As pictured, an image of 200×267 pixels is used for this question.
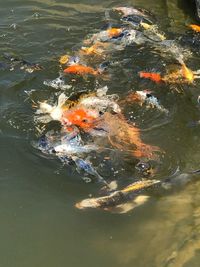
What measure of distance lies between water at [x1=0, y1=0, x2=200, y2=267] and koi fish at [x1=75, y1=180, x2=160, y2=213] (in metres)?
0.08

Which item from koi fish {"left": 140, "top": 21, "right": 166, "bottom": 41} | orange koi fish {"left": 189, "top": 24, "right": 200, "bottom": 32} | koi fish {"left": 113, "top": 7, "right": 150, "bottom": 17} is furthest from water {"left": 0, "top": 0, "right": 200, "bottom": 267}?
koi fish {"left": 113, "top": 7, "right": 150, "bottom": 17}

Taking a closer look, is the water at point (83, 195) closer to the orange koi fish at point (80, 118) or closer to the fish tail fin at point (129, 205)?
the fish tail fin at point (129, 205)

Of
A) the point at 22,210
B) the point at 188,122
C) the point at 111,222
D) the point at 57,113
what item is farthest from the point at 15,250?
the point at 188,122

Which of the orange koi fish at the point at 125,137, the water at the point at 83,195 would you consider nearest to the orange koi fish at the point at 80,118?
the orange koi fish at the point at 125,137

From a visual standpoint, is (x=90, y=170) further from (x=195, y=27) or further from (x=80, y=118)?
(x=195, y=27)

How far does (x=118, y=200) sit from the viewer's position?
473cm

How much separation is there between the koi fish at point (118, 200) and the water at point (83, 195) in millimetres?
80

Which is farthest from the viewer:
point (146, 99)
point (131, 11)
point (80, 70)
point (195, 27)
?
point (131, 11)

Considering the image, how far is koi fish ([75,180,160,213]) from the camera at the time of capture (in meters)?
4.68

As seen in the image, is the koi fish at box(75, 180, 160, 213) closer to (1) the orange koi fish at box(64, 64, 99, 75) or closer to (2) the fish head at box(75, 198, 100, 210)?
(2) the fish head at box(75, 198, 100, 210)

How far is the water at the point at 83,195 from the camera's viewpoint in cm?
428

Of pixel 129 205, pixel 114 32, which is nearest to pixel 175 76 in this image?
pixel 114 32

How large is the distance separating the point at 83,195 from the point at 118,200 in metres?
0.36

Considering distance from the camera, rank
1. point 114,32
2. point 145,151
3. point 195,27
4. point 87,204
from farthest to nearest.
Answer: point 195,27, point 114,32, point 145,151, point 87,204
